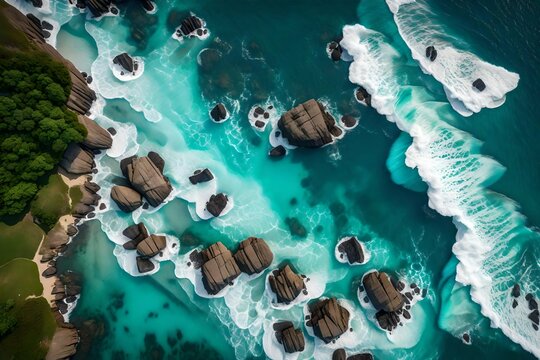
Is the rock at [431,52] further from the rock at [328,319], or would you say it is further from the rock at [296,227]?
the rock at [328,319]

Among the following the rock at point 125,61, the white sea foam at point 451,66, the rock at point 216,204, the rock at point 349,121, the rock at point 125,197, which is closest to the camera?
the rock at point 125,197

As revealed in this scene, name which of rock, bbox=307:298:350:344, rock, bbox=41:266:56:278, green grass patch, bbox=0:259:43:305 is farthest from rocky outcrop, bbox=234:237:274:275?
green grass patch, bbox=0:259:43:305

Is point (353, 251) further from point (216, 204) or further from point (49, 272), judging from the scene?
point (49, 272)

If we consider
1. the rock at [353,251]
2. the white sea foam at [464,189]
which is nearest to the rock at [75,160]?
the rock at [353,251]

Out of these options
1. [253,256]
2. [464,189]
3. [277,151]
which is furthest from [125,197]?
[464,189]

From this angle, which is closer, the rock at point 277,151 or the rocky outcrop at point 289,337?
the rocky outcrop at point 289,337

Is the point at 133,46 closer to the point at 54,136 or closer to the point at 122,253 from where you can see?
the point at 54,136

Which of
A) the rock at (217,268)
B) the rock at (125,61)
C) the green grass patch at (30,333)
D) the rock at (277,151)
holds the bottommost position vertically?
the green grass patch at (30,333)
